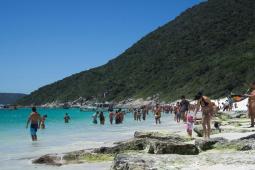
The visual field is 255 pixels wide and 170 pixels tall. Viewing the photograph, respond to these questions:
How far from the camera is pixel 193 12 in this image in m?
149

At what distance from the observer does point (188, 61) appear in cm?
12506

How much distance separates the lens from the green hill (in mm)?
92375

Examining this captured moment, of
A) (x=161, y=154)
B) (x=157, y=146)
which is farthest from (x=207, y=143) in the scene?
(x=161, y=154)

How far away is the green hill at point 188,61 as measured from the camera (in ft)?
303

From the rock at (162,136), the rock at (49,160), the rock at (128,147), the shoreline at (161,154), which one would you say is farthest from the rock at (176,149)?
the rock at (162,136)

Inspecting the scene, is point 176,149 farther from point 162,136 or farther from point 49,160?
point 162,136

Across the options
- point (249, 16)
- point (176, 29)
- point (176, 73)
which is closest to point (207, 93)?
point (176, 73)

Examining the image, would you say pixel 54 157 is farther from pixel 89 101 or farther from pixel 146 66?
pixel 89 101

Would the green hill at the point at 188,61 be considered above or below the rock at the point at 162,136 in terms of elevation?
above

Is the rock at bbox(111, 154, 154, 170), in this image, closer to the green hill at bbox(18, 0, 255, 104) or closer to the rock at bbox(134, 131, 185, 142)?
the rock at bbox(134, 131, 185, 142)

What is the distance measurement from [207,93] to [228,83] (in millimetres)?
4175

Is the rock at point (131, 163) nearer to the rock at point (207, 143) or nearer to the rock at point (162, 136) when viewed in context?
the rock at point (207, 143)

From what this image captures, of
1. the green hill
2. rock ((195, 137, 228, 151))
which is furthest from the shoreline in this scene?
the green hill

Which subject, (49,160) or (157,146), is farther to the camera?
(49,160)
